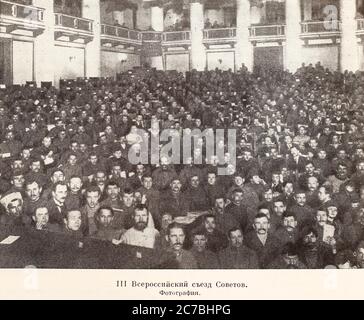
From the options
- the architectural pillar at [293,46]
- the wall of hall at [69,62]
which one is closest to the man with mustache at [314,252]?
the wall of hall at [69,62]

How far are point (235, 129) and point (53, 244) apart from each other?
2711 mm

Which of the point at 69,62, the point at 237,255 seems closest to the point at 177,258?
the point at 237,255

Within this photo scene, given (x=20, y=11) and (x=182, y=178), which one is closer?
(x=182, y=178)

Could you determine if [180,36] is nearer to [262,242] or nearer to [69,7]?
[69,7]

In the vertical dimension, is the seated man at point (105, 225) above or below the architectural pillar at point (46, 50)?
below

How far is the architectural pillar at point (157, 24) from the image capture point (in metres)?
15.1

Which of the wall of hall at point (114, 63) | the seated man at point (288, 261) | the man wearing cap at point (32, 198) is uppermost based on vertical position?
the wall of hall at point (114, 63)

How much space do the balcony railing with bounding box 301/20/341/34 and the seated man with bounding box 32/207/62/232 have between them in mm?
12584

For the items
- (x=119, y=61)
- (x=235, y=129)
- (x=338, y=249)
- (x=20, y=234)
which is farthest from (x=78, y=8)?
(x=338, y=249)

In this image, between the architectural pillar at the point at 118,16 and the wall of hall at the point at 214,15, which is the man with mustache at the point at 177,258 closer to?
the architectural pillar at the point at 118,16

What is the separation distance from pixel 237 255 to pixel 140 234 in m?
0.92

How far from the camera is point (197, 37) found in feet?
54.7

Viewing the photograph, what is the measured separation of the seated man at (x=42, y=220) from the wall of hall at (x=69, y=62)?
928 cm

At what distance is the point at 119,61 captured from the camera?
15766 mm
